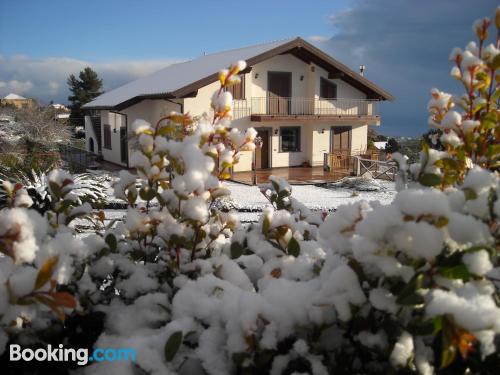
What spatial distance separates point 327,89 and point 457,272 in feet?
63.7

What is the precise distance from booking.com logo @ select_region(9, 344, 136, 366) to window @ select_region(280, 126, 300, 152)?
59.1 feet

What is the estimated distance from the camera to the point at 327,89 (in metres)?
19.6

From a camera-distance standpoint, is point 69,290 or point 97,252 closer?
point 69,290

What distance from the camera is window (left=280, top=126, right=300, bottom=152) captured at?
62.9 feet

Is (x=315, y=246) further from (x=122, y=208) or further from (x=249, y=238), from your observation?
(x=122, y=208)

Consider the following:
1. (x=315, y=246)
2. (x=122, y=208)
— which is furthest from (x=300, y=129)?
(x=315, y=246)

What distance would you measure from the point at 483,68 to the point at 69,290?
150 centimetres

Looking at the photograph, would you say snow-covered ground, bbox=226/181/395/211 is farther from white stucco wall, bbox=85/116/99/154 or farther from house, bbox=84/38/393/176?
white stucco wall, bbox=85/116/99/154

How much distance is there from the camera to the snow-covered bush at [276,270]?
95cm

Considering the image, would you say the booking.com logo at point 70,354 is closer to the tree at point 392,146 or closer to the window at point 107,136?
the window at point 107,136

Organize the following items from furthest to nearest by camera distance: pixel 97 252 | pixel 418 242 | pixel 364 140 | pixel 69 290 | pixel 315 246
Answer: pixel 364 140 < pixel 315 246 < pixel 97 252 < pixel 69 290 < pixel 418 242

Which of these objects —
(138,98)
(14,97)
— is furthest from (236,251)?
(14,97)

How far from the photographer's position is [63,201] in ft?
5.32

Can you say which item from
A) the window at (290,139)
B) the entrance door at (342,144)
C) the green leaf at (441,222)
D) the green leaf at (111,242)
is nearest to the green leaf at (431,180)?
the green leaf at (441,222)
